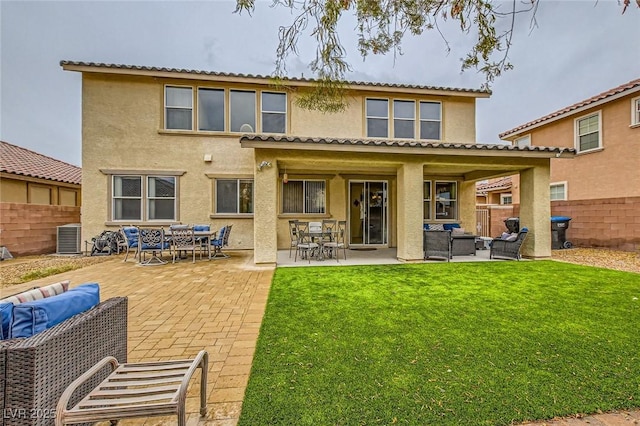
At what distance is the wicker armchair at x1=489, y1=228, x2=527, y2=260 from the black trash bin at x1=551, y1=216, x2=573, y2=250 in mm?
4139

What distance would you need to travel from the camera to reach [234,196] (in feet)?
39.3

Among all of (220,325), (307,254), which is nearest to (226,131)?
(307,254)

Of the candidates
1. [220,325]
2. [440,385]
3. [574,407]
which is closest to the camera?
[574,407]

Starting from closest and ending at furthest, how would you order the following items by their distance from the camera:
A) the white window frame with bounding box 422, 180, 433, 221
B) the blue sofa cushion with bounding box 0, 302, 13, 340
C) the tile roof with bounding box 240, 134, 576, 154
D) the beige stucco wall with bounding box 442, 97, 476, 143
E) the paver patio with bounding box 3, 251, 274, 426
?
the blue sofa cushion with bounding box 0, 302, 13, 340
the paver patio with bounding box 3, 251, 274, 426
the tile roof with bounding box 240, 134, 576, 154
the white window frame with bounding box 422, 180, 433, 221
the beige stucco wall with bounding box 442, 97, 476, 143

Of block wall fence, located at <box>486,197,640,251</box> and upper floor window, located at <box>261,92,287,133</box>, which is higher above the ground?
upper floor window, located at <box>261,92,287,133</box>

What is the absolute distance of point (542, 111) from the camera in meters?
19.5

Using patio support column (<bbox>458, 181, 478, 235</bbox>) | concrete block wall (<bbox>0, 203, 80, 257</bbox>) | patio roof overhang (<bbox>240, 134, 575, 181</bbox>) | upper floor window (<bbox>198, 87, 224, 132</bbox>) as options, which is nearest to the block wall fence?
patio roof overhang (<bbox>240, 134, 575, 181</bbox>)

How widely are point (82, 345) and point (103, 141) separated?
38.8 feet

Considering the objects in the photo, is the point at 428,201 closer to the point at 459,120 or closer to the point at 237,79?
the point at 459,120

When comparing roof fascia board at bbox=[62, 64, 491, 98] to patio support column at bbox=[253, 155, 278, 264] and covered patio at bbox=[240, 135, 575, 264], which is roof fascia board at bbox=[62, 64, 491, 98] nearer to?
covered patio at bbox=[240, 135, 575, 264]

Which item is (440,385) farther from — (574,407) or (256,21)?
(256,21)

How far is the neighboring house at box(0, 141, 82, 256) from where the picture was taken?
33.8 ft

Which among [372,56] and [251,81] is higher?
[251,81]

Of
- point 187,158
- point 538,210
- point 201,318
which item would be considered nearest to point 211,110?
point 187,158
